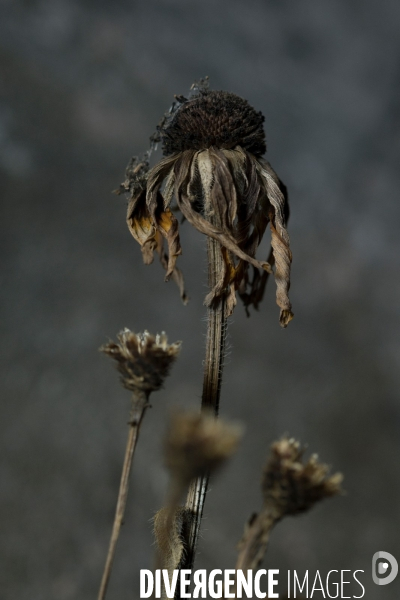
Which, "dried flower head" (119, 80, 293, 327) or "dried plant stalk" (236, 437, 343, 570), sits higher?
"dried flower head" (119, 80, 293, 327)

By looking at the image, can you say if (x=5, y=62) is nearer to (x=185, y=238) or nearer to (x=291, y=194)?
(x=185, y=238)

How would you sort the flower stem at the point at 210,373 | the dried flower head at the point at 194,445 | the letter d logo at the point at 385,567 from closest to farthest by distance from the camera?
the dried flower head at the point at 194,445 < the flower stem at the point at 210,373 < the letter d logo at the point at 385,567

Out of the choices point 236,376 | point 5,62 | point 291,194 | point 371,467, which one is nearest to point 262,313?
point 236,376

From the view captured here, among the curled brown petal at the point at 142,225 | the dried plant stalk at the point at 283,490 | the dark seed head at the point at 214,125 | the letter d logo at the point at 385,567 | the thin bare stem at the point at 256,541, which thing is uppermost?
the dark seed head at the point at 214,125

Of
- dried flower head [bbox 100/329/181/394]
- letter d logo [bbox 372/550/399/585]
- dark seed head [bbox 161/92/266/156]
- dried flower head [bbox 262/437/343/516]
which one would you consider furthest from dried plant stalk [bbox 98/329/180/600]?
letter d logo [bbox 372/550/399/585]

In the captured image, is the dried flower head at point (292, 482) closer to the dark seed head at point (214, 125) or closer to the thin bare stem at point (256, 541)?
the thin bare stem at point (256, 541)

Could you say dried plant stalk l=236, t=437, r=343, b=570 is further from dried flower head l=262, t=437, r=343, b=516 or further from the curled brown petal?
the curled brown petal

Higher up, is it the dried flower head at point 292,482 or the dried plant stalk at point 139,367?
the dried plant stalk at point 139,367

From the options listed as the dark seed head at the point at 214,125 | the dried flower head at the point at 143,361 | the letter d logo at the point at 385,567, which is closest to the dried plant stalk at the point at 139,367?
the dried flower head at the point at 143,361
